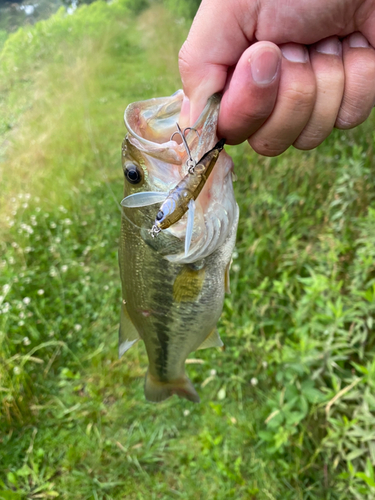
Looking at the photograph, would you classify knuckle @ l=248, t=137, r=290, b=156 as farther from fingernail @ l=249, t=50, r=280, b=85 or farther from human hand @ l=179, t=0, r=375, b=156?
fingernail @ l=249, t=50, r=280, b=85

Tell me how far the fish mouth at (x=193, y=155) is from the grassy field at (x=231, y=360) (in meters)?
1.20

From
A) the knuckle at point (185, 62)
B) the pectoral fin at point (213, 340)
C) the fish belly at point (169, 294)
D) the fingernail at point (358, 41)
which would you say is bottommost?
the pectoral fin at point (213, 340)

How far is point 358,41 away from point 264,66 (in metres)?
0.48

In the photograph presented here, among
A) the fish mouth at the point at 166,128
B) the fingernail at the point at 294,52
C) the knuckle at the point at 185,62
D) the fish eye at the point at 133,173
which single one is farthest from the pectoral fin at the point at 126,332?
the fingernail at the point at 294,52

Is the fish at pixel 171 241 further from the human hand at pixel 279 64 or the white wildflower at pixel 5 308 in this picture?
the white wildflower at pixel 5 308

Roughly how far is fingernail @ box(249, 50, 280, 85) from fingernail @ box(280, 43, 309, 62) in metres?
0.20

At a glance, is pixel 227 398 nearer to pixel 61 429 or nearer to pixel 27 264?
pixel 61 429

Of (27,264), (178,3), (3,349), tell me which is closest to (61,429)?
(3,349)

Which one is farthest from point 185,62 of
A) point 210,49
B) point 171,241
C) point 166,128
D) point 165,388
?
point 165,388

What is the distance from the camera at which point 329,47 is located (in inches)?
46.6

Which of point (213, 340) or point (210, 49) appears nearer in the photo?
point (210, 49)

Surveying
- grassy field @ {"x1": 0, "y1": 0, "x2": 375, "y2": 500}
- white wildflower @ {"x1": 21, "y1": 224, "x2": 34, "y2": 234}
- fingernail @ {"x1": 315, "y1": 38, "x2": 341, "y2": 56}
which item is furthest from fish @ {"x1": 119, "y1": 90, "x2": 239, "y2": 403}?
white wildflower @ {"x1": 21, "y1": 224, "x2": 34, "y2": 234}

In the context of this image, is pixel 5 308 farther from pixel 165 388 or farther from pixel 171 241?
pixel 171 241

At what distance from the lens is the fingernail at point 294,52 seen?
3.76 feet
